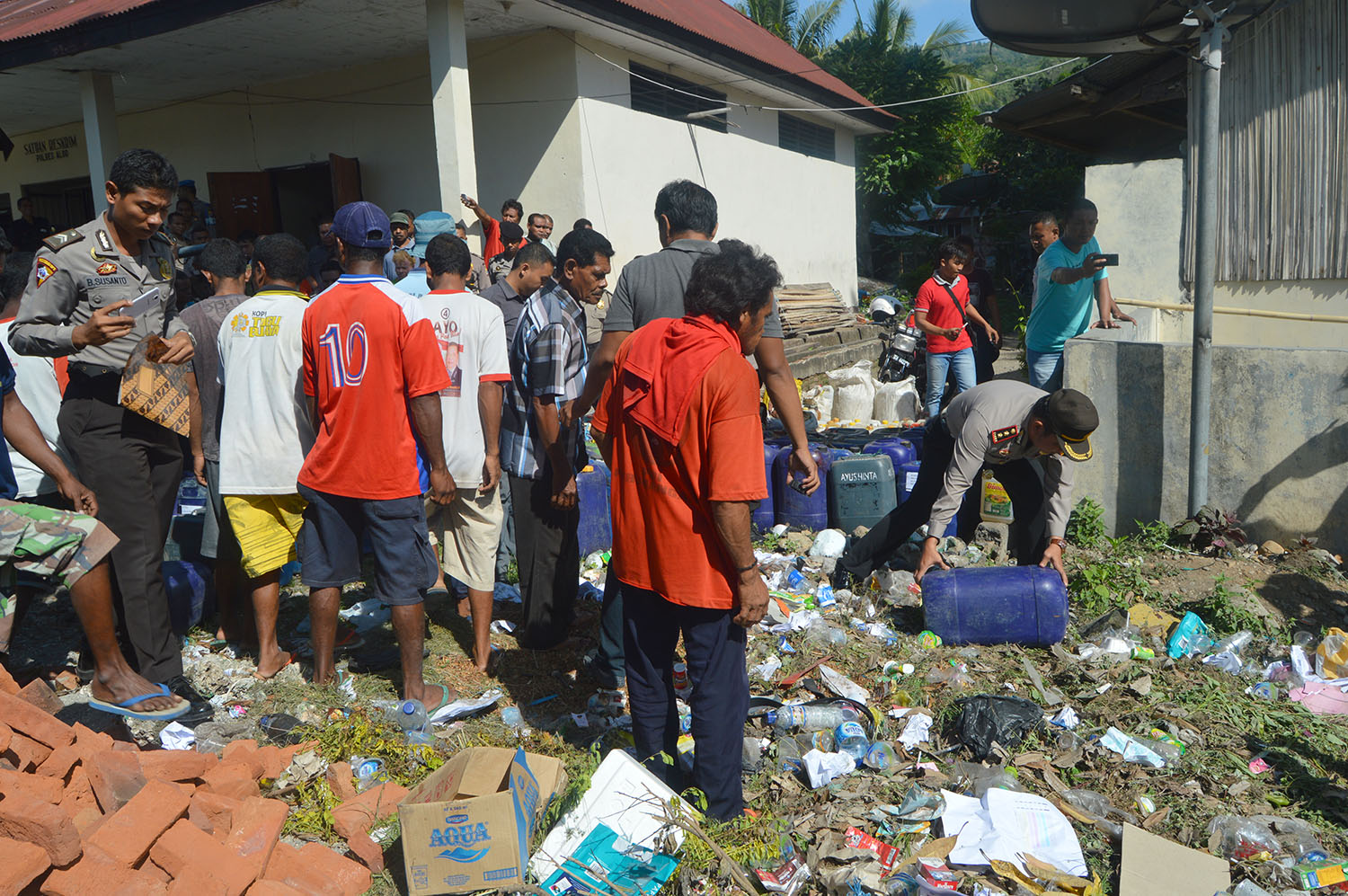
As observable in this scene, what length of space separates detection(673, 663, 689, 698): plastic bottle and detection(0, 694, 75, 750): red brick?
7.46 feet

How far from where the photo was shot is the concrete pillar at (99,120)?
33.1 feet

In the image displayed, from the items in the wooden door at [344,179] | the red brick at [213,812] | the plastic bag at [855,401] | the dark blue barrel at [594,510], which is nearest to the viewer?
the red brick at [213,812]

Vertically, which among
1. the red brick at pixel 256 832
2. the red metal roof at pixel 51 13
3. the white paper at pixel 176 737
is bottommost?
the white paper at pixel 176 737

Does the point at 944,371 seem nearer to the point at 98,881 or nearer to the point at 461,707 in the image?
the point at 461,707

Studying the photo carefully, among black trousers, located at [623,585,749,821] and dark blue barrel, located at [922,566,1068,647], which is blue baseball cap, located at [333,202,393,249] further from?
dark blue barrel, located at [922,566,1068,647]

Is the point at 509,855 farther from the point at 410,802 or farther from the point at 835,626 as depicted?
the point at 835,626

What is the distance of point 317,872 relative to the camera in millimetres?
2781

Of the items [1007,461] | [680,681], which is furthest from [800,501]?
[680,681]

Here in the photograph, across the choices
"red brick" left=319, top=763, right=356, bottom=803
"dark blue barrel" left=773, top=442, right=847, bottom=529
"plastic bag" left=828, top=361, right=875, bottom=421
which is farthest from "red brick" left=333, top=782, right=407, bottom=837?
"plastic bag" left=828, top=361, right=875, bottom=421

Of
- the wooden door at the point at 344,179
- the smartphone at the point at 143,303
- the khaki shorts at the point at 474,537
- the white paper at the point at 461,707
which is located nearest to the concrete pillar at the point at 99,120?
the wooden door at the point at 344,179

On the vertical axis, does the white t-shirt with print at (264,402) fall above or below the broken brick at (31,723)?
above

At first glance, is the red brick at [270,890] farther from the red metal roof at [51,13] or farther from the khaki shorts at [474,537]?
the red metal roof at [51,13]

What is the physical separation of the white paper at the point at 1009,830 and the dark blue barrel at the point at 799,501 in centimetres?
310

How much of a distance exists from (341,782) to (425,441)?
4.48 feet
